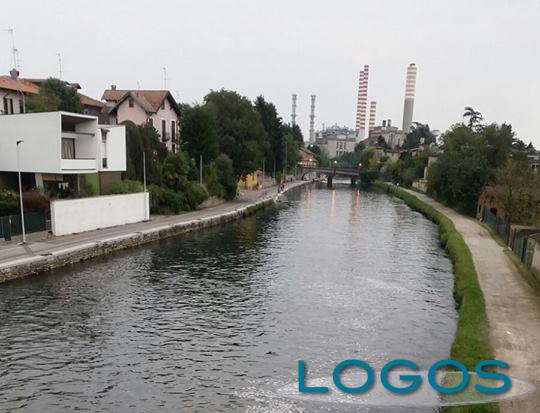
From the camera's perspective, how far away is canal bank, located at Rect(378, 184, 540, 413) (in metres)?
13.6

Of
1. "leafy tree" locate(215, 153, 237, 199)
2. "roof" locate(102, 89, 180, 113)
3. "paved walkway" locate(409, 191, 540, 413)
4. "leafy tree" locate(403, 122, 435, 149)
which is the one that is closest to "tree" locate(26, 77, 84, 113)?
"roof" locate(102, 89, 180, 113)

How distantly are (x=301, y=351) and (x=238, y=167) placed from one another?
46.0 m

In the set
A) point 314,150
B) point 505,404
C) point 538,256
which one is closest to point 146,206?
point 538,256

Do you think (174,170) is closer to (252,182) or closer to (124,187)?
(124,187)

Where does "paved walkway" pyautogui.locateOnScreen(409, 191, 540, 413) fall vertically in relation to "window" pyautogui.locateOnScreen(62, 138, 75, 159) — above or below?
below

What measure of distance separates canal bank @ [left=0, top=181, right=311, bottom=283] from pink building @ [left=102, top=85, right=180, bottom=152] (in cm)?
1649

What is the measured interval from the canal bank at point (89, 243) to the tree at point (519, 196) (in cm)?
2550

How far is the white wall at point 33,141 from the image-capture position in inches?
1218

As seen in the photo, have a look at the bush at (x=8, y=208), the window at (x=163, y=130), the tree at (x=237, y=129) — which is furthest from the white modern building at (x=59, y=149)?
the tree at (x=237, y=129)

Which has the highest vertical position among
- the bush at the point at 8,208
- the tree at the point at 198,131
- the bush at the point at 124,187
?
the tree at the point at 198,131

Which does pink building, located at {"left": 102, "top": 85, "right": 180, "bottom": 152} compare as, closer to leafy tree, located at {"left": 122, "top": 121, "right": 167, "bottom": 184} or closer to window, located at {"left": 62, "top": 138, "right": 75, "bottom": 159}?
leafy tree, located at {"left": 122, "top": 121, "right": 167, "bottom": 184}

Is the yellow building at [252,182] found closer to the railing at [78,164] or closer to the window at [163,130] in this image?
the window at [163,130]

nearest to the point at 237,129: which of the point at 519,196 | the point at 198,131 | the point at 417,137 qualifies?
the point at 198,131

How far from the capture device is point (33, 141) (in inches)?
1236
